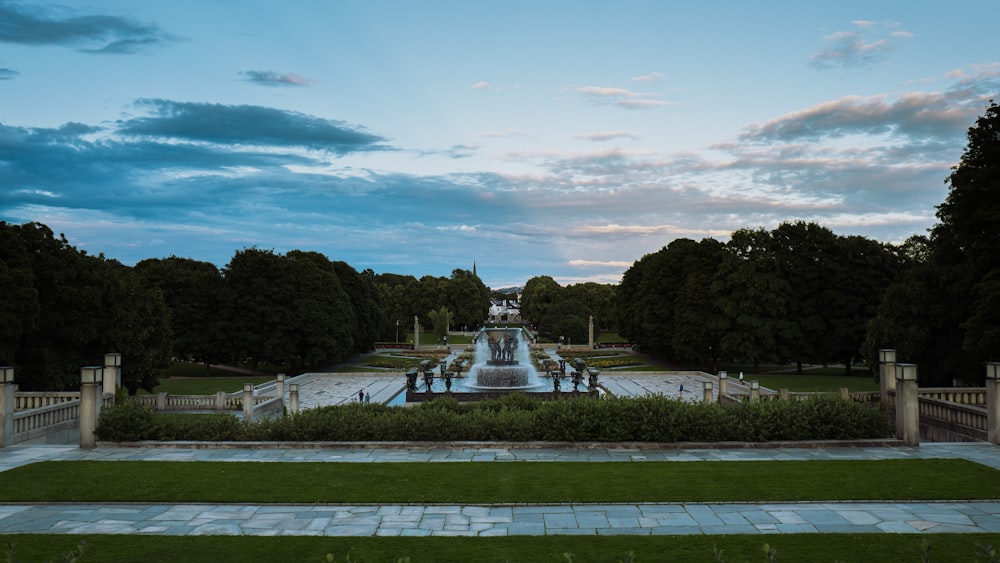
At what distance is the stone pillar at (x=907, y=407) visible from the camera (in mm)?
16250

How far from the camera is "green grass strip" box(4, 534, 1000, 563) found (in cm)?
909

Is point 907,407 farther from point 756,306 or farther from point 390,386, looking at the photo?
point 756,306

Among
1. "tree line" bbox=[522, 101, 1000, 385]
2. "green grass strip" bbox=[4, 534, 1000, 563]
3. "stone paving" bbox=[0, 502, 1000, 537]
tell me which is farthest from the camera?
"tree line" bbox=[522, 101, 1000, 385]

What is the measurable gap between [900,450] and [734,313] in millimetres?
33056

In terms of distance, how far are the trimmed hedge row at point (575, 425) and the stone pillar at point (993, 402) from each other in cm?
240

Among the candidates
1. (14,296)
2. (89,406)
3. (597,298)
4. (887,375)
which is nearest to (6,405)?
(89,406)

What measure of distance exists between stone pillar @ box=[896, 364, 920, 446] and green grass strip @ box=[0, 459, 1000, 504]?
5.61 feet

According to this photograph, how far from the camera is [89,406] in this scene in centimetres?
1681

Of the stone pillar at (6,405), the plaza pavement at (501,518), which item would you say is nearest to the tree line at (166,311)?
the stone pillar at (6,405)

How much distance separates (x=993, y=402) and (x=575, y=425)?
10.3 metres

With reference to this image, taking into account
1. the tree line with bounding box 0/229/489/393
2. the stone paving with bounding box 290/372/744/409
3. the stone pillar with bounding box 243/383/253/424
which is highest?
the tree line with bounding box 0/229/489/393

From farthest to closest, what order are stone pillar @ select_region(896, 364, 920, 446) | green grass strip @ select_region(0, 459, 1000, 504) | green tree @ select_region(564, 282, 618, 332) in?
green tree @ select_region(564, 282, 618, 332)
stone pillar @ select_region(896, 364, 920, 446)
green grass strip @ select_region(0, 459, 1000, 504)

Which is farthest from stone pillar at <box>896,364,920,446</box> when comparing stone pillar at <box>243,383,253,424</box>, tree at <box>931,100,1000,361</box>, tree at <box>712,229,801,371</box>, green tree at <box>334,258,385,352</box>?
green tree at <box>334,258,385,352</box>

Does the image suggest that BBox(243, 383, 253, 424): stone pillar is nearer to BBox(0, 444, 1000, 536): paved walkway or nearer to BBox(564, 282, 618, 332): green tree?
BBox(0, 444, 1000, 536): paved walkway
